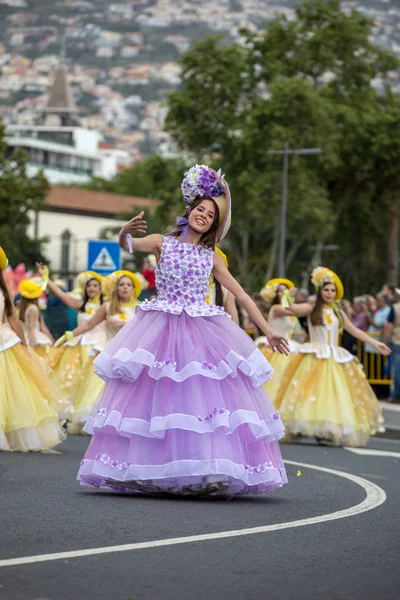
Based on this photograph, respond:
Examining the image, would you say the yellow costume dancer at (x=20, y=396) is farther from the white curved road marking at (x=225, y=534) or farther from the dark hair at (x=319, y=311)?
the dark hair at (x=319, y=311)

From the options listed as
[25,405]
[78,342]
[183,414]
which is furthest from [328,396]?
[183,414]

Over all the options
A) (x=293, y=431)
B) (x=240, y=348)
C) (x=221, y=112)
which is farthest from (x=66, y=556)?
(x=221, y=112)

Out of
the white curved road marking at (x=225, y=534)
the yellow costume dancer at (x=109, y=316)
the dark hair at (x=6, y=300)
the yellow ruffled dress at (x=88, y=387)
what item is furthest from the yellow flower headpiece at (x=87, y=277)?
the white curved road marking at (x=225, y=534)

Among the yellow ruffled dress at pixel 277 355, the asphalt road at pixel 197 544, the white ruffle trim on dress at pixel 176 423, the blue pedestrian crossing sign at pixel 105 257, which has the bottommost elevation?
the asphalt road at pixel 197 544

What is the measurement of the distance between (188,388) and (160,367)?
8.9 inches

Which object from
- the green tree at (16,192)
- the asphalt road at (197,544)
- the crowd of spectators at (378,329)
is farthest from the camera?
the green tree at (16,192)

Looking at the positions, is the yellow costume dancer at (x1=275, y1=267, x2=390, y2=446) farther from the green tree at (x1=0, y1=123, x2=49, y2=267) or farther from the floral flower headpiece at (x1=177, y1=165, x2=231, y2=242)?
the green tree at (x1=0, y1=123, x2=49, y2=267)

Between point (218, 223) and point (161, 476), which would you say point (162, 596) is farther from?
point (218, 223)

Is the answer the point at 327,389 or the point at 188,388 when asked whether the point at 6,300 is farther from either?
the point at 327,389

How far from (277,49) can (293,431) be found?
47398 millimetres

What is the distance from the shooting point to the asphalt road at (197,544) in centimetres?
625

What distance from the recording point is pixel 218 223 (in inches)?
400

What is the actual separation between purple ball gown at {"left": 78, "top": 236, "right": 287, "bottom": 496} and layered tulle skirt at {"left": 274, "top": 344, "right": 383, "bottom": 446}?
7.01 m

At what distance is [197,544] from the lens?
295 inches
